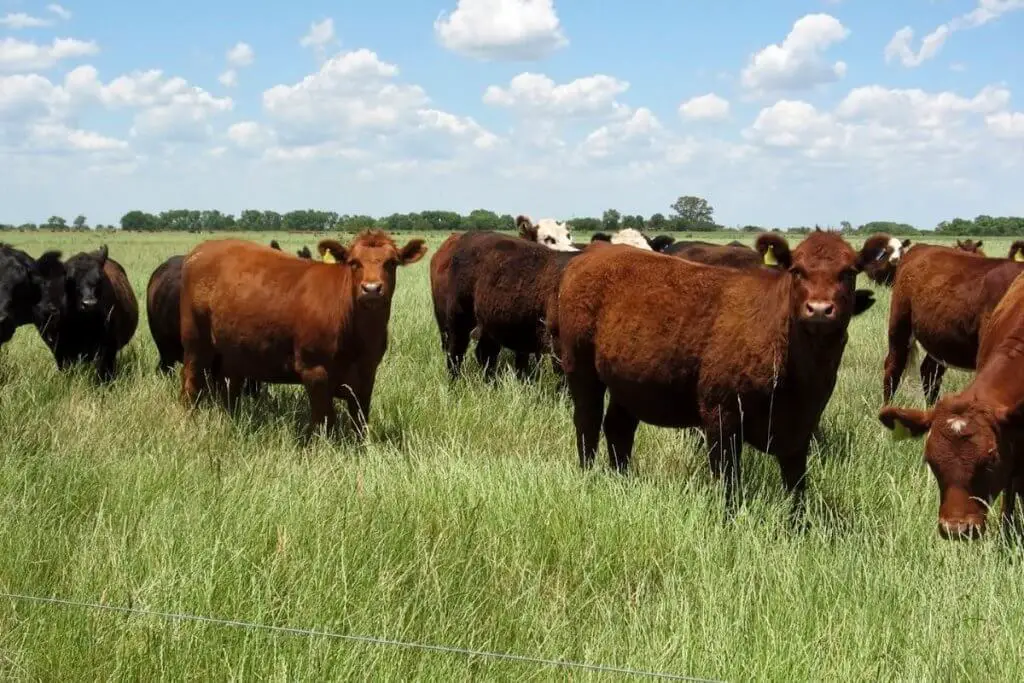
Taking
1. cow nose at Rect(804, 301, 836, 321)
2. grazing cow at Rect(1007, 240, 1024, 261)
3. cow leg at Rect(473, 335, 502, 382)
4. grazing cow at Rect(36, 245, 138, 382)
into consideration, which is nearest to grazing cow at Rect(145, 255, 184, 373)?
grazing cow at Rect(36, 245, 138, 382)

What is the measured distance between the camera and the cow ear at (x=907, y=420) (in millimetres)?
4234

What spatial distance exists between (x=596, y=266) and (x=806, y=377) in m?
1.72

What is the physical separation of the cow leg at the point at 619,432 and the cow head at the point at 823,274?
174 cm

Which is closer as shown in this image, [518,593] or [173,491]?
[518,593]

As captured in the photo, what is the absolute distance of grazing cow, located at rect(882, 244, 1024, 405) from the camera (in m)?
8.05

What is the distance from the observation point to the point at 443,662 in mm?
3133

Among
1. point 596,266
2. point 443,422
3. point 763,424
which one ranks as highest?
point 596,266

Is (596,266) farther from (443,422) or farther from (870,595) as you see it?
(870,595)

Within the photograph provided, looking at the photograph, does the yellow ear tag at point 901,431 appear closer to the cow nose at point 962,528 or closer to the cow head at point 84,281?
the cow nose at point 962,528

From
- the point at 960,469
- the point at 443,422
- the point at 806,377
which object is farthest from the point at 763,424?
the point at 443,422

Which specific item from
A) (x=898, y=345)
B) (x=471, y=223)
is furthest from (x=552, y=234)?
(x=471, y=223)

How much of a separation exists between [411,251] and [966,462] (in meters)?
4.27

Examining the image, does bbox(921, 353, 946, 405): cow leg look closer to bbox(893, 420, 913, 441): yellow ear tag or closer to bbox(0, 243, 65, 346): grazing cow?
bbox(893, 420, 913, 441): yellow ear tag

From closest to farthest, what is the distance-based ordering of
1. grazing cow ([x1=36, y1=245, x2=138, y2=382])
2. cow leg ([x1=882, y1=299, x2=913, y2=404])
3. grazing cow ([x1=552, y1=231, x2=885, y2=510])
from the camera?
grazing cow ([x1=552, y1=231, x2=885, y2=510]) < grazing cow ([x1=36, y1=245, x2=138, y2=382]) < cow leg ([x1=882, y1=299, x2=913, y2=404])
